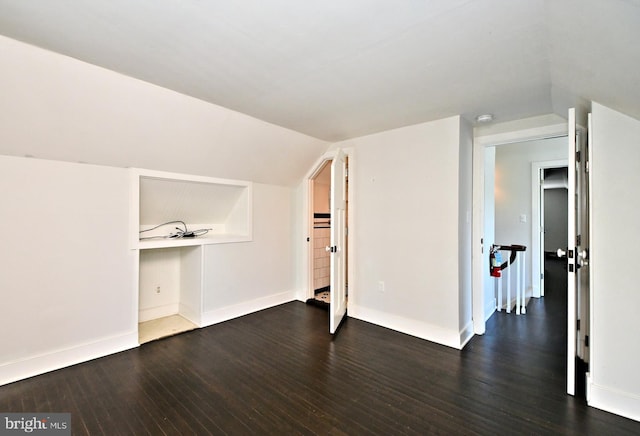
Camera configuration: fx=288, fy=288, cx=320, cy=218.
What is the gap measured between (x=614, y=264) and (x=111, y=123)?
12.2 feet

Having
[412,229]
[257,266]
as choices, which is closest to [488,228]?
[412,229]

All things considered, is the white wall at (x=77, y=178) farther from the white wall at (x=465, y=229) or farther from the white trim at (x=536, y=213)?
the white trim at (x=536, y=213)

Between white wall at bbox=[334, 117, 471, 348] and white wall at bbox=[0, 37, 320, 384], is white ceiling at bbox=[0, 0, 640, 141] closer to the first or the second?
white wall at bbox=[0, 37, 320, 384]

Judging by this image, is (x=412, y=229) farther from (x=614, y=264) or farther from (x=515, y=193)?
(x=515, y=193)

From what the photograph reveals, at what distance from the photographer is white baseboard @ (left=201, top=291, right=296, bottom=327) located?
327 centimetres

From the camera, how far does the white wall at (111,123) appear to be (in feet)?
6.01

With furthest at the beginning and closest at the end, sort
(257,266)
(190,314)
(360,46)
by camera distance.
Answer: (257,266)
(190,314)
(360,46)

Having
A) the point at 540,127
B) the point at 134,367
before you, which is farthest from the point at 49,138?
the point at 540,127

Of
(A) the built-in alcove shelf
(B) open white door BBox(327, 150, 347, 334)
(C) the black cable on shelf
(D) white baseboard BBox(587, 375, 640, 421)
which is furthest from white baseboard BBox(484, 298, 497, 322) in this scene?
(C) the black cable on shelf

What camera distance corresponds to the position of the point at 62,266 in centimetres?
236

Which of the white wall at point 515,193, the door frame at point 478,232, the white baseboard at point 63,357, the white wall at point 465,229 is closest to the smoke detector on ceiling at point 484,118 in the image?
the white wall at point 465,229

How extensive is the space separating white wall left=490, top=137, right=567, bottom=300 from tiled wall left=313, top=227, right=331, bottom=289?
2629mm

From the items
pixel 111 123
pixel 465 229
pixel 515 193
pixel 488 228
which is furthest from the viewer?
pixel 515 193

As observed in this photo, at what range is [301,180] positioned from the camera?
13.7 feet
